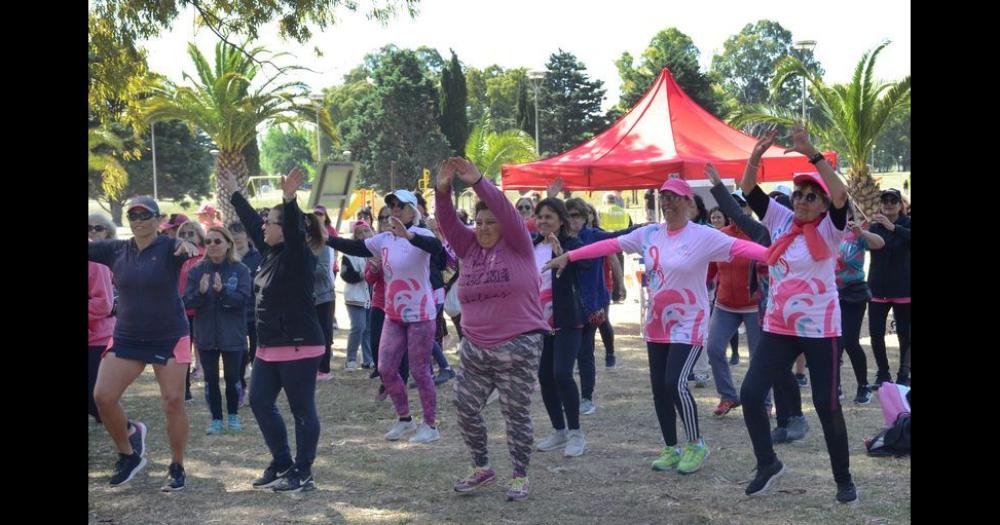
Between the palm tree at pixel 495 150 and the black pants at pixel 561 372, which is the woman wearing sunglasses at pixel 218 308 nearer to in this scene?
the black pants at pixel 561 372

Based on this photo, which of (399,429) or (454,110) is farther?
(454,110)

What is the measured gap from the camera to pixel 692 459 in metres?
7.17

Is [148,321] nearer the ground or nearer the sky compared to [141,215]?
nearer the ground

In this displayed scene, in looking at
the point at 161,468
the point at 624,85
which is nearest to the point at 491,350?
the point at 161,468

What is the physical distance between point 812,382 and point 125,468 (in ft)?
14.9

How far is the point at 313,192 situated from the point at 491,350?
4493 mm

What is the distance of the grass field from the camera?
637 centimetres

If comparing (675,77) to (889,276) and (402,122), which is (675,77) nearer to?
(402,122)

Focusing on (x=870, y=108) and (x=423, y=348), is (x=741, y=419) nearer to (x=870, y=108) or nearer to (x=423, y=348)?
(x=423, y=348)

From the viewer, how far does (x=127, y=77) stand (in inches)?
549

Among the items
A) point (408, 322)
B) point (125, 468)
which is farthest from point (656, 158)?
point (125, 468)

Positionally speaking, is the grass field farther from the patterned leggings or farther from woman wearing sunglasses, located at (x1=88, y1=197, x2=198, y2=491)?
woman wearing sunglasses, located at (x1=88, y1=197, x2=198, y2=491)
